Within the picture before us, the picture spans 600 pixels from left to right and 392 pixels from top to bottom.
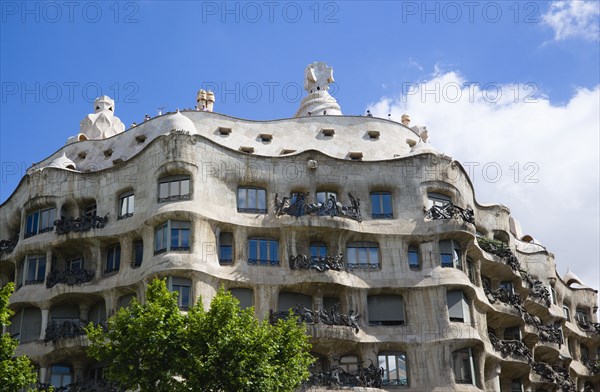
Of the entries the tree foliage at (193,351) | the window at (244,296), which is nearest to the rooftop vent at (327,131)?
the window at (244,296)

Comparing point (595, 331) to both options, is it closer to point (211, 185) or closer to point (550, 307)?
point (550, 307)

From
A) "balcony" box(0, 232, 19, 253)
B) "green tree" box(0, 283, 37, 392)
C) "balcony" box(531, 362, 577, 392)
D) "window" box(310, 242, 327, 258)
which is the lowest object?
"green tree" box(0, 283, 37, 392)

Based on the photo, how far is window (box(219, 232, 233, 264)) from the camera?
153 feet

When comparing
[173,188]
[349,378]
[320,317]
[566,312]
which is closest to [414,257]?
[320,317]

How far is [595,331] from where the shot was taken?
71.0 m

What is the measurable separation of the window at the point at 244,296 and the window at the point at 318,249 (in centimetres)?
397

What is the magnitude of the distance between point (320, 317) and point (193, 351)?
36.3 ft

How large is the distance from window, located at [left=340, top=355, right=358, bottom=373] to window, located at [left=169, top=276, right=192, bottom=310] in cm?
820

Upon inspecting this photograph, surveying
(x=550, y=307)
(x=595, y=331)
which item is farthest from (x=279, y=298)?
(x=595, y=331)

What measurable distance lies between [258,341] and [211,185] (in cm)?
1346

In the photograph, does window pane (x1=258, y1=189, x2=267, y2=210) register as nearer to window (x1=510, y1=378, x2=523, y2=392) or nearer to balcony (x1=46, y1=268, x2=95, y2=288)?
balcony (x1=46, y1=268, x2=95, y2=288)

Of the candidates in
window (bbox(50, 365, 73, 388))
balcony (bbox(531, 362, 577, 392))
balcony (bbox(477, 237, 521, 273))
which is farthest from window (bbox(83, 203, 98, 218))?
balcony (bbox(531, 362, 577, 392))

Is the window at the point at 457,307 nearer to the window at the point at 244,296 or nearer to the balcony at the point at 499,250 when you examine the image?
the balcony at the point at 499,250

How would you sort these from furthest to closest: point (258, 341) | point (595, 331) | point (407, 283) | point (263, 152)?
point (595, 331)
point (263, 152)
point (407, 283)
point (258, 341)
